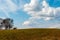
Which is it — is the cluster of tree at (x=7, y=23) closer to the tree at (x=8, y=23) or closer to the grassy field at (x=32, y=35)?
the tree at (x=8, y=23)

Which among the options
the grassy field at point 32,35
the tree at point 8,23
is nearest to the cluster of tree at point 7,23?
the tree at point 8,23

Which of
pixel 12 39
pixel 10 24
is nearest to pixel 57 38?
pixel 12 39

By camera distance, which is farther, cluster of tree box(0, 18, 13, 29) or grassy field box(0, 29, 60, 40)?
cluster of tree box(0, 18, 13, 29)

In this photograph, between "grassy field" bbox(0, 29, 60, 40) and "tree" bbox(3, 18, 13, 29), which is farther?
"tree" bbox(3, 18, 13, 29)

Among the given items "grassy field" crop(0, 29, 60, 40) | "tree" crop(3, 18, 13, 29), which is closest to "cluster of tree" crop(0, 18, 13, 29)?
"tree" crop(3, 18, 13, 29)

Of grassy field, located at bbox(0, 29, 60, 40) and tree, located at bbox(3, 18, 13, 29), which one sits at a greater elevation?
tree, located at bbox(3, 18, 13, 29)

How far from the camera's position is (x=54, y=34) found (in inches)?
1762

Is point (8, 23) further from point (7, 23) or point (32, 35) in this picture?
point (32, 35)

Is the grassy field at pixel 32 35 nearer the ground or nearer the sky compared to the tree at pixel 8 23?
nearer the ground

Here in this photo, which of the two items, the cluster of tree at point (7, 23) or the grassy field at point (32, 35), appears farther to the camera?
the cluster of tree at point (7, 23)

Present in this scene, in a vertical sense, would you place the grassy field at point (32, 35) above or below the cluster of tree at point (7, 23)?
below

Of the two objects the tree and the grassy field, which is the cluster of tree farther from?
the grassy field

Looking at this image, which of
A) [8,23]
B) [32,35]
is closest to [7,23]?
[8,23]

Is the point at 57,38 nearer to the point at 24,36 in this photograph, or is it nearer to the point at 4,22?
the point at 24,36
